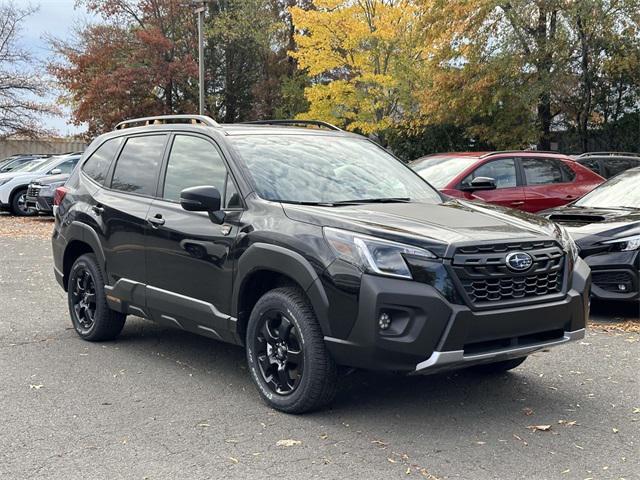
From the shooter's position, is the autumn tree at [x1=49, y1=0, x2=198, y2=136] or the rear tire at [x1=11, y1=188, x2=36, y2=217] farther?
the autumn tree at [x1=49, y1=0, x2=198, y2=136]

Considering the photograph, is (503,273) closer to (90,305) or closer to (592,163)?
(90,305)

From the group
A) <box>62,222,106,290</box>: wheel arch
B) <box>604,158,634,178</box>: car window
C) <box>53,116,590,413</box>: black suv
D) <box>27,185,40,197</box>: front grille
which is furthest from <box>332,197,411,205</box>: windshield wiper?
<box>27,185,40,197</box>: front grille

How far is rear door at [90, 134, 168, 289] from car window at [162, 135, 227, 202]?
18 cm

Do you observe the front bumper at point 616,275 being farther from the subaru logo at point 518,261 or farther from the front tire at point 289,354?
the front tire at point 289,354

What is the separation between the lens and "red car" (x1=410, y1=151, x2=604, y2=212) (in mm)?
10547

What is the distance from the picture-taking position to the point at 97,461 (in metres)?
3.98

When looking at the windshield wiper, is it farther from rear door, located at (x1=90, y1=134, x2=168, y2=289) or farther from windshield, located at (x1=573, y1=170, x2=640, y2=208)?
windshield, located at (x1=573, y1=170, x2=640, y2=208)

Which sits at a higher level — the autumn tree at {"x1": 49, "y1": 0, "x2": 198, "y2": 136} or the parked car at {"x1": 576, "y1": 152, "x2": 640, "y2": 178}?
the autumn tree at {"x1": 49, "y1": 0, "x2": 198, "y2": 136}

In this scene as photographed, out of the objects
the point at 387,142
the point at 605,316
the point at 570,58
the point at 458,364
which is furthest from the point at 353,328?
the point at 387,142

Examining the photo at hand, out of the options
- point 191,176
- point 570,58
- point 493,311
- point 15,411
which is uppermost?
point 570,58

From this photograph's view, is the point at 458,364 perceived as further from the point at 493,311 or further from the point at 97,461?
the point at 97,461

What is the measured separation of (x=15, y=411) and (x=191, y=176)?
2013 mm

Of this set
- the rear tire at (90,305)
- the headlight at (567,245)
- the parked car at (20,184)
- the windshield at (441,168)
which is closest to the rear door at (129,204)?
the rear tire at (90,305)

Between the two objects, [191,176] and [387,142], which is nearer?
Answer: [191,176]
